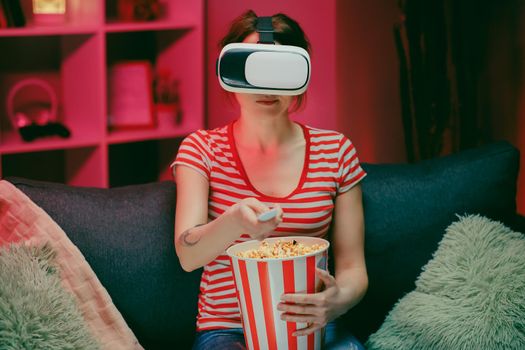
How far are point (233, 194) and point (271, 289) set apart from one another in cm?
35

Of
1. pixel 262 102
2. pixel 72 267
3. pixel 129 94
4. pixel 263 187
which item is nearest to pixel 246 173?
pixel 263 187

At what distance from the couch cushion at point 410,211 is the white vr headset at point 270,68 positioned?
0.84m

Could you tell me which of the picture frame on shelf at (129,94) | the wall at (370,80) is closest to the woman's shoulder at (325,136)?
the wall at (370,80)

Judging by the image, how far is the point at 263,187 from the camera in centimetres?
187

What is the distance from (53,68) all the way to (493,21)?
1.66 metres

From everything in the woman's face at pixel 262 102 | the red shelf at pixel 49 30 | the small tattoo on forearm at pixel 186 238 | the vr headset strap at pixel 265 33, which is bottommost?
the small tattoo on forearm at pixel 186 238

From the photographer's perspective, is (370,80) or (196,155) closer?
(196,155)

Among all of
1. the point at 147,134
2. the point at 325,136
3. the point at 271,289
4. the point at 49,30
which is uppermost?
the point at 49,30

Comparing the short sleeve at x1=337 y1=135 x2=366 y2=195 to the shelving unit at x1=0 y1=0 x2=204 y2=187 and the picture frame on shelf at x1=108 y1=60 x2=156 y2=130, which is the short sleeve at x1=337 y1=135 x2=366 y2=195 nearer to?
the shelving unit at x1=0 y1=0 x2=204 y2=187

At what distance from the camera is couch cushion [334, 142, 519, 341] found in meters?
2.10

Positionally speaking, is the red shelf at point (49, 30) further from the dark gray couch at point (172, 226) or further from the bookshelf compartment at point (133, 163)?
the dark gray couch at point (172, 226)

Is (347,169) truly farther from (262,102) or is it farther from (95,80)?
(95,80)

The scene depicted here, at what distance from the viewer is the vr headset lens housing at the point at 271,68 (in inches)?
51.8

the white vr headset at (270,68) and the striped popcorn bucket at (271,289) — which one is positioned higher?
the white vr headset at (270,68)
